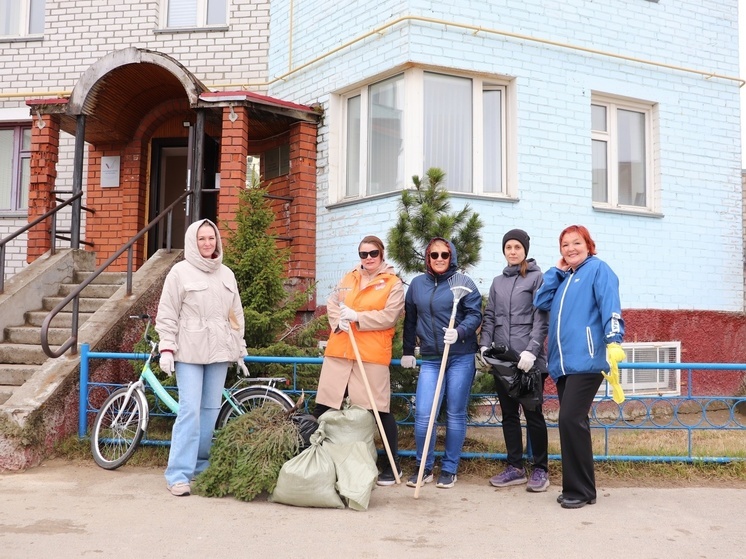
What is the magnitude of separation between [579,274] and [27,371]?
493 centimetres

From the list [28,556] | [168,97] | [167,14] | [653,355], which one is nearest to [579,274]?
[28,556]

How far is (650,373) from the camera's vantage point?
8.38 meters

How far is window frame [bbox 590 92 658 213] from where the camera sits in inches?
327

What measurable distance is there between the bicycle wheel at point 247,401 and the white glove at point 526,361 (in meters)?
1.88

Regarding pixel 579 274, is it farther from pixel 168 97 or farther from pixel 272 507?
pixel 168 97

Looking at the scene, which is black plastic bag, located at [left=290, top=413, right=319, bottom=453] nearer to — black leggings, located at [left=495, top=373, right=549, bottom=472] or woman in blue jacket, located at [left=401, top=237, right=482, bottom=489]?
woman in blue jacket, located at [left=401, top=237, right=482, bottom=489]

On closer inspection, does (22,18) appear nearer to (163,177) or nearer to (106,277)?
(163,177)

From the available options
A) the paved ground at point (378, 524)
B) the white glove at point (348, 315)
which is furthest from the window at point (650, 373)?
the white glove at point (348, 315)

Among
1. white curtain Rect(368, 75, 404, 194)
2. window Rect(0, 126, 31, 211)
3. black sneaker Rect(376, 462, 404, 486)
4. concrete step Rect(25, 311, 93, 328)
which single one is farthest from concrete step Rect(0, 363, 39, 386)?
window Rect(0, 126, 31, 211)

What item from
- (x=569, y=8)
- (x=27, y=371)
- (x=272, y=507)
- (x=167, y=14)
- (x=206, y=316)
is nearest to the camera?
(x=272, y=507)

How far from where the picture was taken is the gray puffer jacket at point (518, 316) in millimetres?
4746

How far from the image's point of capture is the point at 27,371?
6.23 metres

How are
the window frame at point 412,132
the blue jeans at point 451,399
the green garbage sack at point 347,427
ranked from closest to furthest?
the green garbage sack at point 347,427 < the blue jeans at point 451,399 < the window frame at point 412,132

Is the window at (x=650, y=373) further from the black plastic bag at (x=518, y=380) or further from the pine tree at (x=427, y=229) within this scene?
the black plastic bag at (x=518, y=380)
